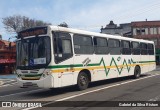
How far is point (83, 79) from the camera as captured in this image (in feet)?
56.3

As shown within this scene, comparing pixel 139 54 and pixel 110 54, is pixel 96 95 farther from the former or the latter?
pixel 139 54

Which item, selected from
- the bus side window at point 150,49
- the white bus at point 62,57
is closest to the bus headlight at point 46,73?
the white bus at point 62,57

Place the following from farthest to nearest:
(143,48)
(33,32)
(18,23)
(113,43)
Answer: (18,23)
(143,48)
(113,43)
(33,32)

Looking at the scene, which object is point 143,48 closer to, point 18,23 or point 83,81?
point 83,81

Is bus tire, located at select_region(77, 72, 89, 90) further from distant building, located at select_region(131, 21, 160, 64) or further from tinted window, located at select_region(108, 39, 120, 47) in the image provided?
distant building, located at select_region(131, 21, 160, 64)

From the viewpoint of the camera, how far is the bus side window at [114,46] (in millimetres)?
20250

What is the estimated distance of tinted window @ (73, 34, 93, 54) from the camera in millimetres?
16797

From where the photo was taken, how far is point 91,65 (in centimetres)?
1802

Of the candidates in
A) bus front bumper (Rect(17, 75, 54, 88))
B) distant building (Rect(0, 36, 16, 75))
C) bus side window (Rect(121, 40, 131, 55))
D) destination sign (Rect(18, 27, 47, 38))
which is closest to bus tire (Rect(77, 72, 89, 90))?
bus front bumper (Rect(17, 75, 54, 88))

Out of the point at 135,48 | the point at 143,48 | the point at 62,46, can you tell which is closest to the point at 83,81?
the point at 62,46

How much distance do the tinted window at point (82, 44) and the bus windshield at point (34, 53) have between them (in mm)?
2068

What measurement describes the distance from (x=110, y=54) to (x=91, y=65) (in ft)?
8.21

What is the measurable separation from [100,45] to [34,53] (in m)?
5.01

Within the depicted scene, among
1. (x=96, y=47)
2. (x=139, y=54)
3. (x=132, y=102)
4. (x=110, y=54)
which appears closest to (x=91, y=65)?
(x=96, y=47)
